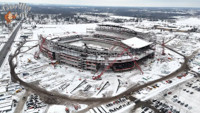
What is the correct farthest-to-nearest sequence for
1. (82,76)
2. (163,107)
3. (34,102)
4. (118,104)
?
(82,76), (34,102), (118,104), (163,107)

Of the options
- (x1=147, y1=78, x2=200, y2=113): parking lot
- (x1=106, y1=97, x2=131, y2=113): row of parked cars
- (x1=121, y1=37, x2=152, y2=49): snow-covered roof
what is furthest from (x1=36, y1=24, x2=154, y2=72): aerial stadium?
(x1=147, y1=78, x2=200, y2=113): parking lot

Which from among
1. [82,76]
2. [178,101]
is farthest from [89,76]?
[178,101]

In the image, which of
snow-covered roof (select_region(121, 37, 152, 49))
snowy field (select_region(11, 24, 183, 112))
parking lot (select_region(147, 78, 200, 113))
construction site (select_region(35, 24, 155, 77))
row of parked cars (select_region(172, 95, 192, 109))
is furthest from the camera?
snow-covered roof (select_region(121, 37, 152, 49))

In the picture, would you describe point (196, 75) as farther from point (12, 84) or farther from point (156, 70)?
point (12, 84)

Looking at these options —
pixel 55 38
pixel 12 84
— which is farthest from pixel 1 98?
pixel 55 38

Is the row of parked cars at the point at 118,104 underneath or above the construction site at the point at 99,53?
underneath

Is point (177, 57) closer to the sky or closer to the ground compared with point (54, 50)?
closer to the ground

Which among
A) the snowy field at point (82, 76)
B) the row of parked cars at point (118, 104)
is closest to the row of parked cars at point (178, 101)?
the snowy field at point (82, 76)

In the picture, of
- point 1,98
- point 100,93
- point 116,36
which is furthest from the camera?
point 116,36

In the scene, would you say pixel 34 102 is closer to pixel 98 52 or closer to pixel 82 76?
pixel 82 76

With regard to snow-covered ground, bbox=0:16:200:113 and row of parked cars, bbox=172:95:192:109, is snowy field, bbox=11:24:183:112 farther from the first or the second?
row of parked cars, bbox=172:95:192:109

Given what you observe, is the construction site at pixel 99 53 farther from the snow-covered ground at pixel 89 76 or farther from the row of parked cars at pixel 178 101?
the row of parked cars at pixel 178 101
